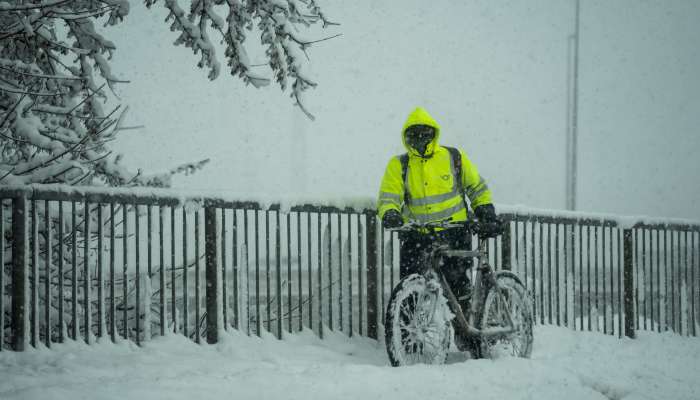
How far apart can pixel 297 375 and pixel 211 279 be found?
1206mm

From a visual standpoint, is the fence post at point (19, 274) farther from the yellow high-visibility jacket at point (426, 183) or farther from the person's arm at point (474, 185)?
the person's arm at point (474, 185)

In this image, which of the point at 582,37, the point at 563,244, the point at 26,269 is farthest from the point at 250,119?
the point at 26,269

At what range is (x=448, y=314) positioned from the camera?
4.21 m

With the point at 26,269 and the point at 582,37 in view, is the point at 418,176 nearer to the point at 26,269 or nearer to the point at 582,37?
the point at 26,269

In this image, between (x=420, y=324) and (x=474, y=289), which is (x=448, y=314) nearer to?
(x=420, y=324)

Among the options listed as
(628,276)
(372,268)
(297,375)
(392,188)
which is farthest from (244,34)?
(628,276)

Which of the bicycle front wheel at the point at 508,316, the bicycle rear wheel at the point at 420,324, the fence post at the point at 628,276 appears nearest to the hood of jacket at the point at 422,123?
the bicycle rear wheel at the point at 420,324

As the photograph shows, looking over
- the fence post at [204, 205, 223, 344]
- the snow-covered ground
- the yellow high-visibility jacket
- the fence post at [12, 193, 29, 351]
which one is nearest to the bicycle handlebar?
the yellow high-visibility jacket

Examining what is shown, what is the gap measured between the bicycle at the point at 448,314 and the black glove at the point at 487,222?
0.17ft

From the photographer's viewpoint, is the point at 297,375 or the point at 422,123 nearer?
the point at 297,375

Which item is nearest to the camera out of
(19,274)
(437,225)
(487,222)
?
(19,274)

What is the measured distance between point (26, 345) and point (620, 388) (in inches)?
148

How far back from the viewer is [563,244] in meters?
6.68

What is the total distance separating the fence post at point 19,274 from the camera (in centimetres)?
390
